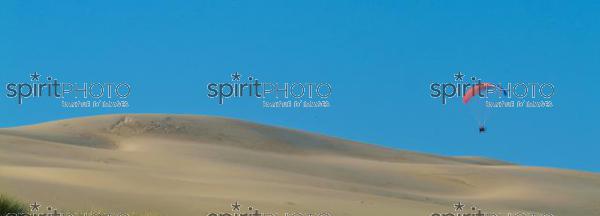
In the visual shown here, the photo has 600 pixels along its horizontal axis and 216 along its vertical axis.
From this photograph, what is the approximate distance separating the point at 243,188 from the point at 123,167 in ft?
13.8

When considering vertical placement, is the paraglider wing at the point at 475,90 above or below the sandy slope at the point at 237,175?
above

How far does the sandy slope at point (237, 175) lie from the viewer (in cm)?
1428

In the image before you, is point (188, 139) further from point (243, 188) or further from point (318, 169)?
point (243, 188)

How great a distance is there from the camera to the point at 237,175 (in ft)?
70.6

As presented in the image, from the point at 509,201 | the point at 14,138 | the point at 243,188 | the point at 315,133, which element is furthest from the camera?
the point at 315,133

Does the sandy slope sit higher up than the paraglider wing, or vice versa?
the paraglider wing

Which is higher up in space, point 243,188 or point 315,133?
point 315,133

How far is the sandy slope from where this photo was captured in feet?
46.9

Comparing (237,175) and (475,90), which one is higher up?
(475,90)

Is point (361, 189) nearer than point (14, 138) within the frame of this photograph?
Yes

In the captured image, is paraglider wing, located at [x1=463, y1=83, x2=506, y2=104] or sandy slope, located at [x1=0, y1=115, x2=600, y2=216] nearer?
sandy slope, located at [x1=0, y1=115, x2=600, y2=216]

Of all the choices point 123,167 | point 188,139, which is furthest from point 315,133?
point 123,167

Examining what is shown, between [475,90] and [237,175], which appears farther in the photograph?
[475,90]

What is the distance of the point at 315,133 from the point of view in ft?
125
